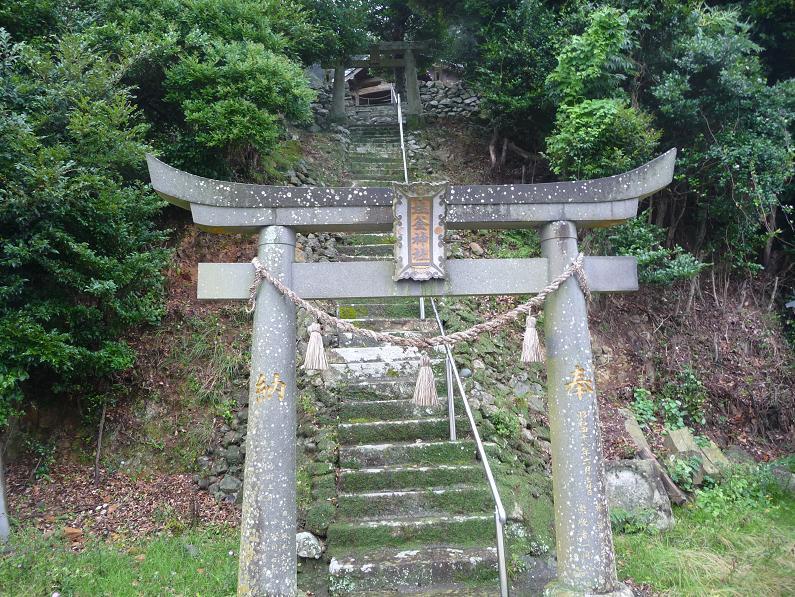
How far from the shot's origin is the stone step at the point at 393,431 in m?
6.17

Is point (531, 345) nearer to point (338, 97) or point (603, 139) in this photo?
point (603, 139)

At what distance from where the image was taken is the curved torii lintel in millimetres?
4441

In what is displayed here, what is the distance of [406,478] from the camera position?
5688 millimetres

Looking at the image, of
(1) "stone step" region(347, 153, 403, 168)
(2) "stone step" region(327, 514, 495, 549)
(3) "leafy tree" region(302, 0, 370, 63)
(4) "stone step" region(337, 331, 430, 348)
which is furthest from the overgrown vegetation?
(3) "leafy tree" region(302, 0, 370, 63)

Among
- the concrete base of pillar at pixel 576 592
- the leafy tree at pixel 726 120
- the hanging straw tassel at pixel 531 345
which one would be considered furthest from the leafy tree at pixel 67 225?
the leafy tree at pixel 726 120

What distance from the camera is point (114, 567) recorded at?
16.7ft

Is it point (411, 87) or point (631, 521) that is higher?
point (411, 87)

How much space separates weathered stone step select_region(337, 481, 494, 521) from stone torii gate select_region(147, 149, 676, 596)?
3.95ft

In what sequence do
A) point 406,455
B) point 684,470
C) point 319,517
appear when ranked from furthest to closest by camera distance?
1. point 684,470
2. point 406,455
3. point 319,517

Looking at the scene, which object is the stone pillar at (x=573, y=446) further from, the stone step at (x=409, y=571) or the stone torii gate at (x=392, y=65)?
the stone torii gate at (x=392, y=65)

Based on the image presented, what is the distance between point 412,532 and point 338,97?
11639mm

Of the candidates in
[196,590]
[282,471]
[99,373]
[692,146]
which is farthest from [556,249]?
[692,146]

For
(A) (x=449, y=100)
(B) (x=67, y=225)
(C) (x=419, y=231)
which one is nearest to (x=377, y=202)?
(C) (x=419, y=231)

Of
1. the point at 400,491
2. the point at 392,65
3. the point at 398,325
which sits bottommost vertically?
the point at 400,491
